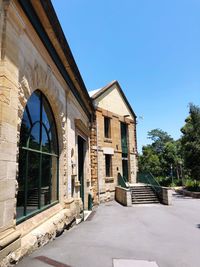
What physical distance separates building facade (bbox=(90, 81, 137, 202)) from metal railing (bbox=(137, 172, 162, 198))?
0.61 m

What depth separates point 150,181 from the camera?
1741 cm

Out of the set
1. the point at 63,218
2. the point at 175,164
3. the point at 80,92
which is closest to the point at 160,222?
the point at 63,218

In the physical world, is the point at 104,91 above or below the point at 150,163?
A: above

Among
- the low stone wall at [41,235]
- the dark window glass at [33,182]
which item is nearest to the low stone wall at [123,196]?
the low stone wall at [41,235]

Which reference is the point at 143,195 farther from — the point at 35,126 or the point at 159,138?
the point at 159,138

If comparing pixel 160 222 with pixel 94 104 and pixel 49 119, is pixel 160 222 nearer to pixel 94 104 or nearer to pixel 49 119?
pixel 49 119

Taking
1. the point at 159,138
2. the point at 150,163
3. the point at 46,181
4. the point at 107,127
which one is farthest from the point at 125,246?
the point at 159,138

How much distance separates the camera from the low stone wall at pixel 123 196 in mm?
14384

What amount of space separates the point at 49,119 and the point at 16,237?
3.93m

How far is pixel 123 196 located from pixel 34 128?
35.5 ft

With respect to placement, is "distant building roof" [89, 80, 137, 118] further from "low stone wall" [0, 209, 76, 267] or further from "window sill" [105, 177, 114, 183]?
"low stone wall" [0, 209, 76, 267]

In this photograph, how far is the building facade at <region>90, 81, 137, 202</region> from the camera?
1600 cm

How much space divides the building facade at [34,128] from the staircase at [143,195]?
6.95 meters

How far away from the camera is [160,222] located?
30.7 ft
